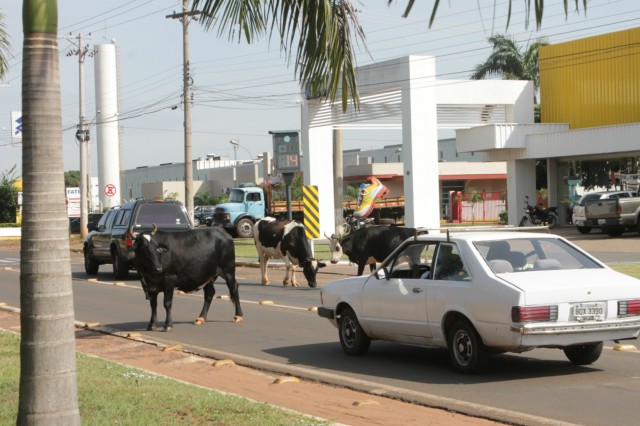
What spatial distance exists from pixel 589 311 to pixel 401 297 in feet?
8.13

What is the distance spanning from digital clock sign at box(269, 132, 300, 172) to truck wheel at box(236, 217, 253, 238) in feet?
75.0

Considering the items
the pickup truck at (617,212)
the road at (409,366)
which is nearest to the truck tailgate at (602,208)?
the pickup truck at (617,212)

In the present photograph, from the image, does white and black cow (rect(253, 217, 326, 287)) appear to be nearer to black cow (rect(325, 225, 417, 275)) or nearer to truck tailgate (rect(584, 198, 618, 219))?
black cow (rect(325, 225, 417, 275))

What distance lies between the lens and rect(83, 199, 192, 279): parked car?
90.6 feet

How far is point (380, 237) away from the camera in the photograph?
21391 millimetres

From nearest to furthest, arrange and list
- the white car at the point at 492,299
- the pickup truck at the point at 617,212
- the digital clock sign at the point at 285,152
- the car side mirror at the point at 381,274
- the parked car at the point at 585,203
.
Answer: the white car at the point at 492,299
the car side mirror at the point at 381,274
the digital clock sign at the point at 285,152
the pickup truck at the point at 617,212
the parked car at the point at 585,203

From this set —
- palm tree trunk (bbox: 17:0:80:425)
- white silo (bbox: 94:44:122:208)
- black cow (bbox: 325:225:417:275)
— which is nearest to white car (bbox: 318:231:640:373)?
palm tree trunk (bbox: 17:0:80:425)

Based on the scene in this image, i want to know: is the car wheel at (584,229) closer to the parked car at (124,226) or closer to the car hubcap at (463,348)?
the parked car at (124,226)

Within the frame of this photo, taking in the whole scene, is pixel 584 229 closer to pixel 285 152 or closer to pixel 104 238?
pixel 285 152

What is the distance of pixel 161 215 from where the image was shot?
2788cm

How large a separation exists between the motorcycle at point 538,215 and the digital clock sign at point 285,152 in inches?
718

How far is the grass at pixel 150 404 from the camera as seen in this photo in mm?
8922

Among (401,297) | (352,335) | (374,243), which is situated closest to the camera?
(401,297)

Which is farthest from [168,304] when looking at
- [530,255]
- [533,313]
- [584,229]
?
[584,229]
